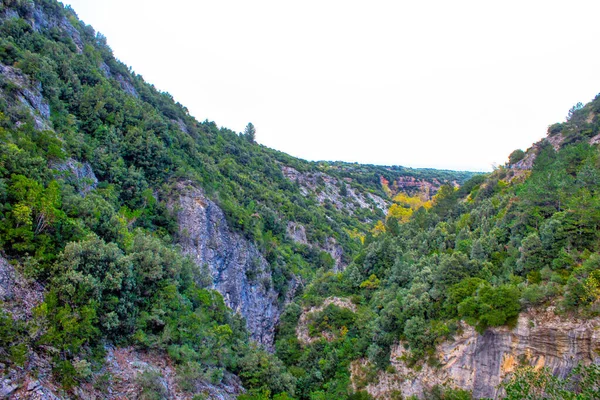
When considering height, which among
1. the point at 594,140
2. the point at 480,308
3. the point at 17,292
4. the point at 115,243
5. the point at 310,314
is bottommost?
the point at 310,314

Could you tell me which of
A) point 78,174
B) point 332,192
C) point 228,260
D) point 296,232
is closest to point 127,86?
point 78,174

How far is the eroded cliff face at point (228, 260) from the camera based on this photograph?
1310 inches

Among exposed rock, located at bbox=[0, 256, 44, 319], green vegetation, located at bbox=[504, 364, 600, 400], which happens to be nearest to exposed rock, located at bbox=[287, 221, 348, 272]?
green vegetation, located at bbox=[504, 364, 600, 400]

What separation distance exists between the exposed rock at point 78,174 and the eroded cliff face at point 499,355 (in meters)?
24.7

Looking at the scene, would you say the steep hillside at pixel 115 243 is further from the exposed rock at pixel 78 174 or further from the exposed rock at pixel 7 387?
the exposed rock at pixel 78 174

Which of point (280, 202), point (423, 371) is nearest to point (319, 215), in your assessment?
point (280, 202)

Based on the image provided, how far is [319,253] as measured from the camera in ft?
182

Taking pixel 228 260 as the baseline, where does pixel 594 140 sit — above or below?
above

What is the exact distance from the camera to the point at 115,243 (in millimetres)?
19391

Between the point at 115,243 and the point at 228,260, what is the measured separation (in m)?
17.4

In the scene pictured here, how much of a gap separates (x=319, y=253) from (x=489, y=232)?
28.9 meters

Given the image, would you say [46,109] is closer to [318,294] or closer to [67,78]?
[67,78]

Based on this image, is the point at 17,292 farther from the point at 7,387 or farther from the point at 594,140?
the point at 594,140

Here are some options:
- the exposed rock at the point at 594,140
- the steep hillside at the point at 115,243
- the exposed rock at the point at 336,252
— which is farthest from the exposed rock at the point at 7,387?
the exposed rock at the point at 336,252
